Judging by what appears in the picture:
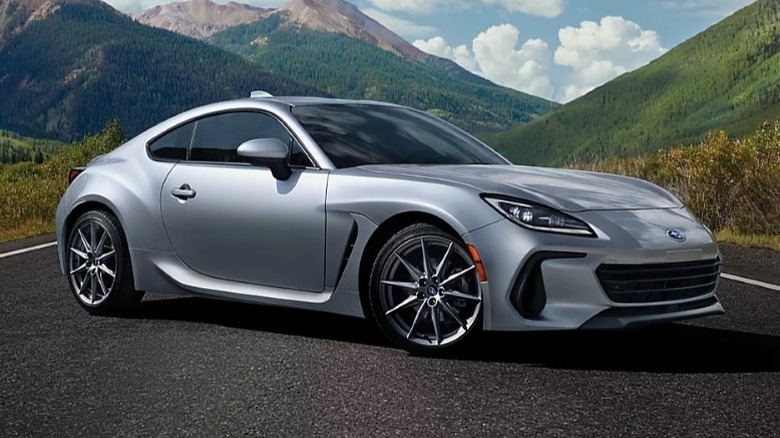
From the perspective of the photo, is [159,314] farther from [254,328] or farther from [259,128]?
[259,128]

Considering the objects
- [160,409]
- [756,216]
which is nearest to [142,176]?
[160,409]

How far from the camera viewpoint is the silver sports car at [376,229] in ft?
17.5

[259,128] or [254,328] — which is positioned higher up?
[259,128]

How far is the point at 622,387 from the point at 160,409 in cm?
203

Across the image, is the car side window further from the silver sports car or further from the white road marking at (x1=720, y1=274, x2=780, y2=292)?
the white road marking at (x1=720, y1=274, x2=780, y2=292)

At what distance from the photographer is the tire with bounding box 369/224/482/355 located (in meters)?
5.49

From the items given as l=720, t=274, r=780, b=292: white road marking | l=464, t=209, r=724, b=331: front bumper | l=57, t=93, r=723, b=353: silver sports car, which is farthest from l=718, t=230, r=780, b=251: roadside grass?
l=464, t=209, r=724, b=331: front bumper

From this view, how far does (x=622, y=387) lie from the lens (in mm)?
4902

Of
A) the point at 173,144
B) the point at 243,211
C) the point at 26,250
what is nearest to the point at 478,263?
the point at 243,211

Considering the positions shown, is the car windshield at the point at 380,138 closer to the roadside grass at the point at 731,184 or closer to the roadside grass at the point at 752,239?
the roadside grass at the point at 752,239

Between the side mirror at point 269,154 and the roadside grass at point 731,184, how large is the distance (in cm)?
935

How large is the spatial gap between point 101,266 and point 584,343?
3.19m

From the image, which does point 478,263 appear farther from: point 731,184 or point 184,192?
point 731,184

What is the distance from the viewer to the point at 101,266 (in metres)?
7.19
